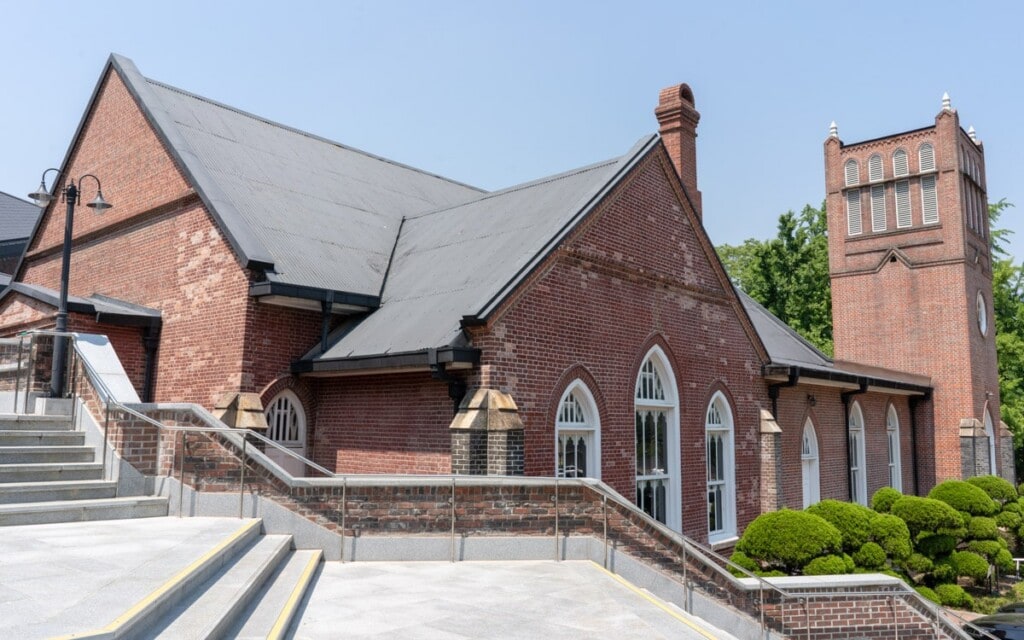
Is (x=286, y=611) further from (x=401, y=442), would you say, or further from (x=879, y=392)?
(x=879, y=392)

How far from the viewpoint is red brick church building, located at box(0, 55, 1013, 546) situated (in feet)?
39.3

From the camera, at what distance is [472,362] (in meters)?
11.1

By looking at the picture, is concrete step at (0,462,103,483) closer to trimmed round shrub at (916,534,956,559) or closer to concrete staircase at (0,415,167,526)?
concrete staircase at (0,415,167,526)

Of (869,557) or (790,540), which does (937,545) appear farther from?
(790,540)

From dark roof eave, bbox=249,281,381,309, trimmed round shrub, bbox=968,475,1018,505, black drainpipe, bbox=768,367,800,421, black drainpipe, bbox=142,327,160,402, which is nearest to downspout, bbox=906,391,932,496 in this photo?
trimmed round shrub, bbox=968,475,1018,505

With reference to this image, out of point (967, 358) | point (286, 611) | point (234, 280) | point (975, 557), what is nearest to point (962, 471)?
point (967, 358)

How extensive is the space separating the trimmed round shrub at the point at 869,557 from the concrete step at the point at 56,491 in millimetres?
12145

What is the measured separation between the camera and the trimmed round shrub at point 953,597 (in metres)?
17.0

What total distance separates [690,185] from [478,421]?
12672mm

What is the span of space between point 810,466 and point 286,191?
15.0m

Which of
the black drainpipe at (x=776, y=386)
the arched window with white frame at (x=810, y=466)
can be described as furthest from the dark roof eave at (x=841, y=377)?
the arched window with white frame at (x=810, y=466)

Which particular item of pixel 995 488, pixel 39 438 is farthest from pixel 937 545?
pixel 39 438

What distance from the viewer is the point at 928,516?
55.9 feet

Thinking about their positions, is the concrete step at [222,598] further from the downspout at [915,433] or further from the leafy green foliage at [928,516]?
the downspout at [915,433]
